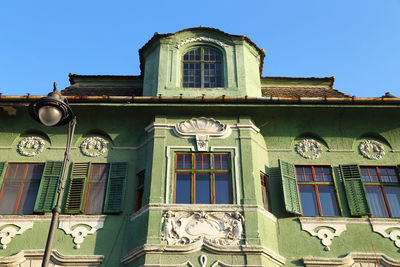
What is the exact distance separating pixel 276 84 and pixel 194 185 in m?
6.21

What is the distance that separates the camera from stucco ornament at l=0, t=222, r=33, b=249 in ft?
39.9

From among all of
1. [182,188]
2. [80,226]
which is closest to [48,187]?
[80,226]

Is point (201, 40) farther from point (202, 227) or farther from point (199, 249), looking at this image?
point (199, 249)

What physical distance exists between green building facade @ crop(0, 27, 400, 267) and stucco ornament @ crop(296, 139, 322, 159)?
33mm

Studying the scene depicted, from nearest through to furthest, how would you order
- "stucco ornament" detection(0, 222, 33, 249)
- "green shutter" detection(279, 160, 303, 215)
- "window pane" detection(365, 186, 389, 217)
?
1. "stucco ornament" detection(0, 222, 33, 249)
2. "green shutter" detection(279, 160, 303, 215)
3. "window pane" detection(365, 186, 389, 217)

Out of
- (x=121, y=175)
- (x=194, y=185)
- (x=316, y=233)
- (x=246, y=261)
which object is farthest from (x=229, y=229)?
(x=121, y=175)

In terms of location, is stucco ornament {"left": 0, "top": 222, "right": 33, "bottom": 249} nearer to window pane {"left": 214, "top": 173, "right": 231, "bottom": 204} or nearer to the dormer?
window pane {"left": 214, "top": 173, "right": 231, "bottom": 204}

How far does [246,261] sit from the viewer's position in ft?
36.6

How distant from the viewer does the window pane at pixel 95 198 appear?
12881 mm

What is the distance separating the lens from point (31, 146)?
1404cm

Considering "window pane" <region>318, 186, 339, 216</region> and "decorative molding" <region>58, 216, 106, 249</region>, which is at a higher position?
"window pane" <region>318, 186, 339, 216</region>

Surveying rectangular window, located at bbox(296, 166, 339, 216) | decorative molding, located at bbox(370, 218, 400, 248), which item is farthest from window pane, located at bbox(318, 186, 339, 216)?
decorative molding, located at bbox(370, 218, 400, 248)

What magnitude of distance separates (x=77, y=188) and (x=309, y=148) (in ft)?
22.3

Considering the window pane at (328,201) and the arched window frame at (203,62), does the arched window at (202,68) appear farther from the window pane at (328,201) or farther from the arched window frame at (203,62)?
the window pane at (328,201)
